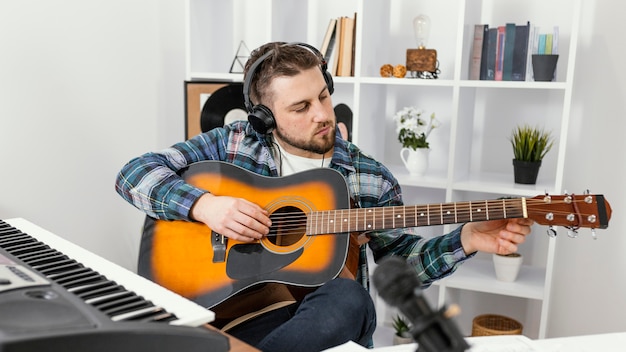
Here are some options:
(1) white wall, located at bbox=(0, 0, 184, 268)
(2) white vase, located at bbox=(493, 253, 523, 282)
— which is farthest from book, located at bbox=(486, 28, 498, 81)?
(1) white wall, located at bbox=(0, 0, 184, 268)

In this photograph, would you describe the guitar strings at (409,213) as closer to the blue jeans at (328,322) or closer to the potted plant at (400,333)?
the blue jeans at (328,322)

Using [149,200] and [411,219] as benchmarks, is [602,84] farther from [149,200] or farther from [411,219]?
[149,200]

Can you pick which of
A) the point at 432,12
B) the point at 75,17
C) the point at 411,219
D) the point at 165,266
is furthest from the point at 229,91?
the point at 411,219

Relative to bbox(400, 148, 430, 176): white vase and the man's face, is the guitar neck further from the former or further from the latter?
bbox(400, 148, 430, 176): white vase

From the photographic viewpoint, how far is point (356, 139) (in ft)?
7.29

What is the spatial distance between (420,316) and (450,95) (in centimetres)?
210

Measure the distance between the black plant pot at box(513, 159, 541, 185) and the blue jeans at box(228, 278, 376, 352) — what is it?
1.17 meters

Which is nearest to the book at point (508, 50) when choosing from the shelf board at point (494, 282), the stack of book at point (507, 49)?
the stack of book at point (507, 49)

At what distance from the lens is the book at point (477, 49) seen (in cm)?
215

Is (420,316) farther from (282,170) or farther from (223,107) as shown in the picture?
(223,107)

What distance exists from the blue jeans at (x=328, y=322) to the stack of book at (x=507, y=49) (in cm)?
126

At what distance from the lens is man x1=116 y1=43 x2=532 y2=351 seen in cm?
132

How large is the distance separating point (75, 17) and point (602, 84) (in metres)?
2.06

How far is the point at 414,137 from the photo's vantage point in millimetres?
2244
